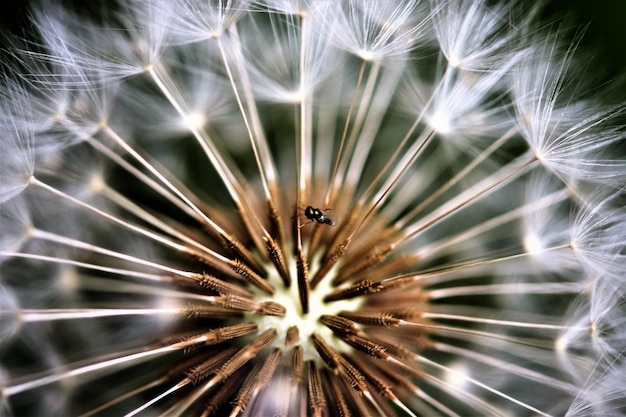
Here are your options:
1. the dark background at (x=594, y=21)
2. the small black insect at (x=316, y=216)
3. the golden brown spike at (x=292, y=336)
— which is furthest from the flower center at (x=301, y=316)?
the dark background at (x=594, y=21)

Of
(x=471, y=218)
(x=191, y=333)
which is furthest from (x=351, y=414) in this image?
(x=471, y=218)

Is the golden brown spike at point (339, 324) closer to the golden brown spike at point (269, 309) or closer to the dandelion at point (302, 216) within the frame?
the dandelion at point (302, 216)

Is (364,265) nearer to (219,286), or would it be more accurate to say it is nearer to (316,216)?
(316,216)

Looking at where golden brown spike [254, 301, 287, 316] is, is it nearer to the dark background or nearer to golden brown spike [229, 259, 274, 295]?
golden brown spike [229, 259, 274, 295]

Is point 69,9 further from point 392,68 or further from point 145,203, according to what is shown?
point 392,68

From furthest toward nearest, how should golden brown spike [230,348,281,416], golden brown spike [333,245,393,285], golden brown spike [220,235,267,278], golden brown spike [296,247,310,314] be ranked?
golden brown spike [333,245,393,285], golden brown spike [220,235,267,278], golden brown spike [296,247,310,314], golden brown spike [230,348,281,416]

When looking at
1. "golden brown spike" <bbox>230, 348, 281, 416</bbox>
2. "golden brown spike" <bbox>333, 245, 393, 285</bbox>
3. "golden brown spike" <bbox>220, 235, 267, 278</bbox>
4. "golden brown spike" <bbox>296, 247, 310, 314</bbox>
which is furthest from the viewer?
"golden brown spike" <bbox>333, 245, 393, 285</bbox>

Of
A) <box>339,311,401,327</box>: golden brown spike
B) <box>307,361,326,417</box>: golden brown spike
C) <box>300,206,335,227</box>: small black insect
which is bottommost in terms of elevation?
<box>307,361,326,417</box>: golden brown spike

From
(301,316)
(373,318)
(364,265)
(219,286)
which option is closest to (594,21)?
(364,265)

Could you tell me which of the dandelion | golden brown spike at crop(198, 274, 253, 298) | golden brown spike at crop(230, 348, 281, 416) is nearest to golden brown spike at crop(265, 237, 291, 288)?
the dandelion
